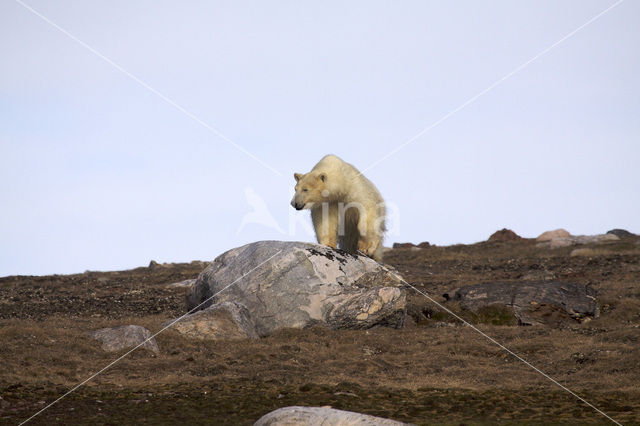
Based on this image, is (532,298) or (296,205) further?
(532,298)

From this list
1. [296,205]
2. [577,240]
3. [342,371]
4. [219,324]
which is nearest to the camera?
[342,371]

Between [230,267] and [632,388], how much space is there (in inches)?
279

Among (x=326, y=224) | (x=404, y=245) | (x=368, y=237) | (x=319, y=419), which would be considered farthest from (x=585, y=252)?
(x=319, y=419)

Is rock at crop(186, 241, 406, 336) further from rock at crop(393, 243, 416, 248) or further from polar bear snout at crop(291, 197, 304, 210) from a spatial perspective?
rock at crop(393, 243, 416, 248)

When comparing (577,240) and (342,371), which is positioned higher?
(577,240)

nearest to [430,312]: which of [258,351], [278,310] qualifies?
[278,310]

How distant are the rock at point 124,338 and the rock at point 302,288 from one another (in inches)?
75.9

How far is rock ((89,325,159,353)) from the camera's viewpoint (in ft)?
36.0

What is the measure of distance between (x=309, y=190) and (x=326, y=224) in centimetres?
97

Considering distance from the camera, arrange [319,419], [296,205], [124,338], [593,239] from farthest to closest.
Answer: [593,239] → [296,205] → [124,338] → [319,419]

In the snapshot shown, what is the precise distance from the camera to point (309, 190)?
13.2 m

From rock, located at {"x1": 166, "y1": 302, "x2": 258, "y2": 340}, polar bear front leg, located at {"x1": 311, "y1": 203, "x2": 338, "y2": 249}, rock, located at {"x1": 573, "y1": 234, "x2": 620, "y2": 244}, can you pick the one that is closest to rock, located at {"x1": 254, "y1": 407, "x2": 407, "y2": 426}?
rock, located at {"x1": 166, "y1": 302, "x2": 258, "y2": 340}

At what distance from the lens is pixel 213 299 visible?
13039mm

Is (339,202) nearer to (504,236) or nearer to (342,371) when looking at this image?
(342,371)
